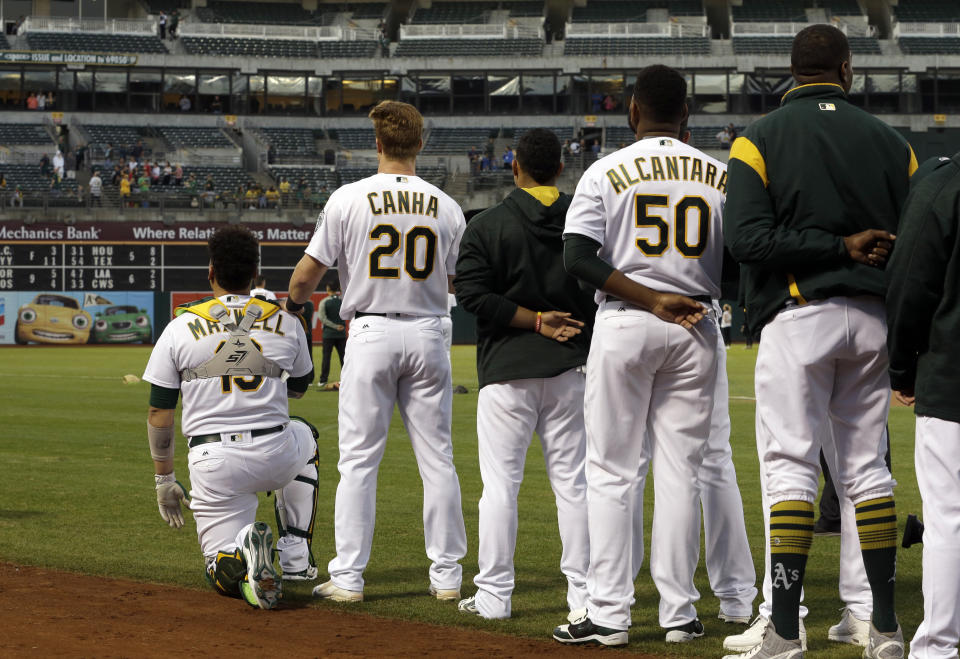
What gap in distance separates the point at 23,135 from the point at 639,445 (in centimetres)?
5141

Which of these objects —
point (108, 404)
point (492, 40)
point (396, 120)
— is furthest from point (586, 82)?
point (396, 120)

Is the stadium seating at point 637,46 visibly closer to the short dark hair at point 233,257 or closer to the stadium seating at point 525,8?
the stadium seating at point 525,8

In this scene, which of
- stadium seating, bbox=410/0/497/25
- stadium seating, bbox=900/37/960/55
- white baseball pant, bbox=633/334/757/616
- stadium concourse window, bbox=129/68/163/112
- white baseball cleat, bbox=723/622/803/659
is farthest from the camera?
stadium seating, bbox=410/0/497/25

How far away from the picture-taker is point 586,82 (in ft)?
178

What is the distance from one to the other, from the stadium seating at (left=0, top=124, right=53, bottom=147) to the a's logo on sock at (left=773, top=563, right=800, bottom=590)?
2023 inches

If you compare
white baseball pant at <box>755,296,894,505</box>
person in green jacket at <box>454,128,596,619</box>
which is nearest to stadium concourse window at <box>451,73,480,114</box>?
person in green jacket at <box>454,128,596,619</box>

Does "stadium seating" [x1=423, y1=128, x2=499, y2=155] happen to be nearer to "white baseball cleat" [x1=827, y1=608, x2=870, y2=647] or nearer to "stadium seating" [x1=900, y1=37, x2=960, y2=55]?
"stadium seating" [x1=900, y1=37, x2=960, y2=55]

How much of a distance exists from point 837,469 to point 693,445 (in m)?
0.60

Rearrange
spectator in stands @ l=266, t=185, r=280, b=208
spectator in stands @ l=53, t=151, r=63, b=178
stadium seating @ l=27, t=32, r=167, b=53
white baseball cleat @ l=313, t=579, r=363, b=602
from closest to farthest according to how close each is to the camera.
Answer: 1. white baseball cleat @ l=313, t=579, r=363, b=602
2. spectator in stands @ l=266, t=185, r=280, b=208
3. spectator in stands @ l=53, t=151, r=63, b=178
4. stadium seating @ l=27, t=32, r=167, b=53

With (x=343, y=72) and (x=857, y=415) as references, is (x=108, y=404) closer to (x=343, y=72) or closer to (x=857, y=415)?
(x=857, y=415)

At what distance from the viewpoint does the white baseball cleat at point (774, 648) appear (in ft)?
14.6

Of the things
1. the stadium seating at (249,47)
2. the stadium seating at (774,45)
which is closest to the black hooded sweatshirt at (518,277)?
the stadium seating at (774,45)

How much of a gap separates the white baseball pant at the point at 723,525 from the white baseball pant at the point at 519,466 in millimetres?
382

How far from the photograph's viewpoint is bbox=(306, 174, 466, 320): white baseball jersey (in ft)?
19.5
